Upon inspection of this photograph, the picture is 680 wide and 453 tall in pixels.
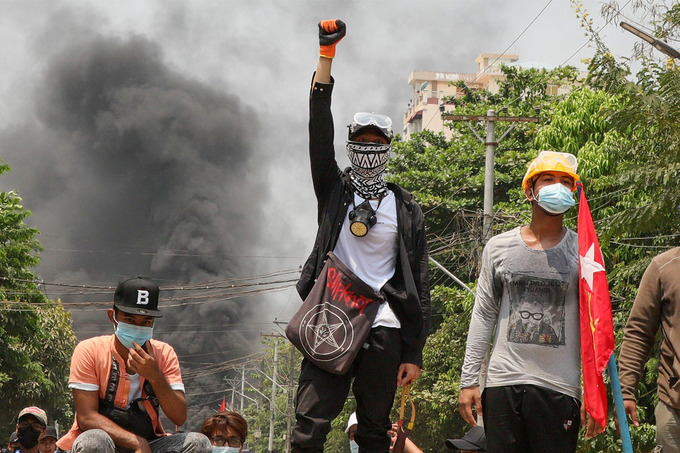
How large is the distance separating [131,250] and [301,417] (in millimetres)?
60236

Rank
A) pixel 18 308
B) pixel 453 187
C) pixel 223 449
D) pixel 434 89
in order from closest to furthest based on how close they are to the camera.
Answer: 1. pixel 223 449
2. pixel 18 308
3. pixel 453 187
4. pixel 434 89

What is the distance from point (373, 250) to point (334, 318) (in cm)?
45

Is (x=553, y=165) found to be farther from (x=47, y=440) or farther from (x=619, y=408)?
(x=47, y=440)

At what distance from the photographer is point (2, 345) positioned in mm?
27578

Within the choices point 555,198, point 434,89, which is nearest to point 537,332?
point 555,198

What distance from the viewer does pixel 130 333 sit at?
4992 millimetres

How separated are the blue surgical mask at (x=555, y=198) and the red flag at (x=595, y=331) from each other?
0.26 meters

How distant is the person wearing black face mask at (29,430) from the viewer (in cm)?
847

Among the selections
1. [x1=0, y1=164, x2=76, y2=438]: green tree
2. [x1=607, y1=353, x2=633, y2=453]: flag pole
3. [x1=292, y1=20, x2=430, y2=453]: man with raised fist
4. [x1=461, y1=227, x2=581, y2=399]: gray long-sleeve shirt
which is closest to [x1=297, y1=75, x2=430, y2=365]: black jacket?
[x1=292, y1=20, x2=430, y2=453]: man with raised fist

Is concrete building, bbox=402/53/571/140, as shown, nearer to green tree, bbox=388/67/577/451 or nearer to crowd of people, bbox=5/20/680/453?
green tree, bbox=388/67/577/451

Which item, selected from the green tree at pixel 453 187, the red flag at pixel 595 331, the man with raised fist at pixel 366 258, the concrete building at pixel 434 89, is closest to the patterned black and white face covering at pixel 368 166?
the man with raised fist at pixel 366 258

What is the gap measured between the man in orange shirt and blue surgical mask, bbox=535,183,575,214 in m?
2.01

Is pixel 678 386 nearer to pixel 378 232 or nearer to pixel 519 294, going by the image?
pixel 519 294

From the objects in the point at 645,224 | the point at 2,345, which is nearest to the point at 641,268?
the point at 645,224
